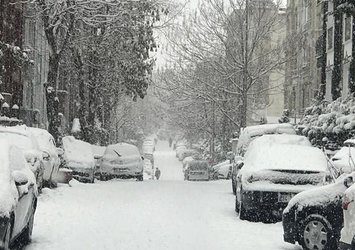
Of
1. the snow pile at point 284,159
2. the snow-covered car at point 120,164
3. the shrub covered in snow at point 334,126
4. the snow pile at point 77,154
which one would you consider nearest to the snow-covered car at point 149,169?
the snow-covered car at point 120,164

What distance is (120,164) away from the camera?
27.7m

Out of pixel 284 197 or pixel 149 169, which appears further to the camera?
pixel 149 169

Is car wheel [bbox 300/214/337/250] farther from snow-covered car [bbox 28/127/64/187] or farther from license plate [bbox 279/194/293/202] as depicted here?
snow-covered car [bbox 28/127/64/187]

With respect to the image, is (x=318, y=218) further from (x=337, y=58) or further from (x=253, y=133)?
(x=337, y=58)

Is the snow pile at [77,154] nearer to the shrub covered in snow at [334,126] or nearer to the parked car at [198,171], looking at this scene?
the shrub covered in snow at [334,126]

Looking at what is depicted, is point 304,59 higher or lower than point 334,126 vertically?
higher

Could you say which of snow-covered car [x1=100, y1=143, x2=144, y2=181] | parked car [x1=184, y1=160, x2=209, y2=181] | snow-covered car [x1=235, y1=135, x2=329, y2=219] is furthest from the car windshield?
parked car [x1=184, y1=160, x2=209, y2=181]

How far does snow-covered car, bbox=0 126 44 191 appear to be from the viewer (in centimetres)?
1538

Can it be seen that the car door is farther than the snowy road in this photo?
No

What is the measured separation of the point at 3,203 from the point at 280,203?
5740 mm

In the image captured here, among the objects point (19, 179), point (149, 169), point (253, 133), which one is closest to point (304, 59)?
point (253, 133)

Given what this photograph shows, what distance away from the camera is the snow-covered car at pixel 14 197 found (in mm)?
7754

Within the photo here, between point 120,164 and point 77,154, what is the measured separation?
3.14 metres

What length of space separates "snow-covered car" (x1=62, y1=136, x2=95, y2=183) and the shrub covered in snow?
740 cm
